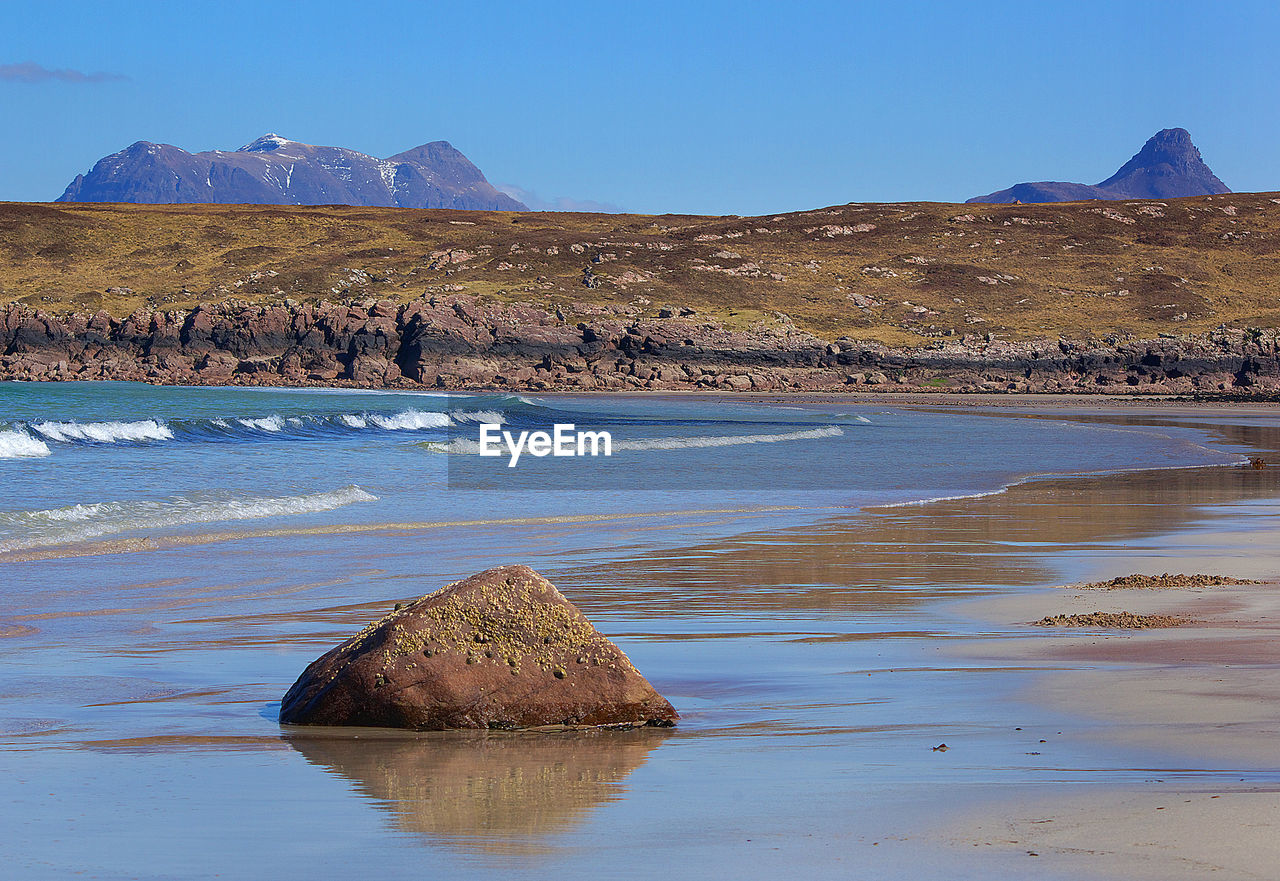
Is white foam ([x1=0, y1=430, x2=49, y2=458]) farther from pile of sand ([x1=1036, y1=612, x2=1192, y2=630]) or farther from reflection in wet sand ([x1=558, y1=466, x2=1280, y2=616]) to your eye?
pile of sand ([x1=1036, y1=612, x2=1192, y2=630])

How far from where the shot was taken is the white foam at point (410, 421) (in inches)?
1474

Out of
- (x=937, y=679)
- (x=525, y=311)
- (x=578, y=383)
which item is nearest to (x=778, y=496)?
(x=937, y=679)

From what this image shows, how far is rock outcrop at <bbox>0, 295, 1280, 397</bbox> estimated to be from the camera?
64.4 meters

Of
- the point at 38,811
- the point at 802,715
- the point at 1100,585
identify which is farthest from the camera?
the point at 1100,585

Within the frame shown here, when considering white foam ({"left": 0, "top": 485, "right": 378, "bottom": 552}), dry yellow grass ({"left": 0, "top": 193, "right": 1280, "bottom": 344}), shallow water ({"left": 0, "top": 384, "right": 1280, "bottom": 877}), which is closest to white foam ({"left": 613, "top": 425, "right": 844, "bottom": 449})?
shallow water ({"left": 0, "top": 384, "right": 1280, "bottom": 877})

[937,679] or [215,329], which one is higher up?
[215,329]

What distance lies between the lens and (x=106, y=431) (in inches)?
1280

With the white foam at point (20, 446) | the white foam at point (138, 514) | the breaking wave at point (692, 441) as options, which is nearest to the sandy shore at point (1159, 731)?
the white foam at point (138, 514)

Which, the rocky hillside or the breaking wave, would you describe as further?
the rocky hillside

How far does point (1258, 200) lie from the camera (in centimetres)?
10781

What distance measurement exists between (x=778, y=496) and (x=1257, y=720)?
1323 cm

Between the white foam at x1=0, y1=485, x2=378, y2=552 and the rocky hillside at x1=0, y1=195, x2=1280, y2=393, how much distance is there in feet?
156

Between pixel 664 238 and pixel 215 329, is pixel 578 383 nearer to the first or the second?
pixel 215 329

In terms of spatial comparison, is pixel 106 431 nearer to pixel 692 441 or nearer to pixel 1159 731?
pixel 692 441
